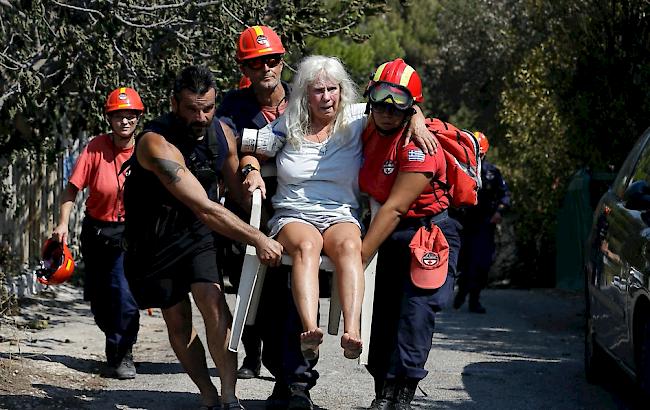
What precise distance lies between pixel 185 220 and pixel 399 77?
4.64ft

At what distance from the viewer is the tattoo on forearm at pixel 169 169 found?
6.82 metres

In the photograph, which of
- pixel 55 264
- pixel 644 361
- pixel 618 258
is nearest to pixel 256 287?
pixel 644 361

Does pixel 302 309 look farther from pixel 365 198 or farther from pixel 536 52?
pixel 536 52

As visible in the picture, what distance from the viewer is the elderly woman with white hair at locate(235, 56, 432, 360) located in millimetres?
6625

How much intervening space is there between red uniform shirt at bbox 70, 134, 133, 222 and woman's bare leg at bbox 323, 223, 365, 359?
271 centimetres

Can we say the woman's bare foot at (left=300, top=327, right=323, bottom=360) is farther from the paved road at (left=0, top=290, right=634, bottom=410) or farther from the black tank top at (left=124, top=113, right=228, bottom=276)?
the paved road at (left=0, top=290, right=634, bottom=410)

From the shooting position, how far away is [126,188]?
7.24 m

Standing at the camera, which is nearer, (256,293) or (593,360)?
(256,293)

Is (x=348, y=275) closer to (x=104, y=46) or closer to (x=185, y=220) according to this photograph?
(x=185, y=220)

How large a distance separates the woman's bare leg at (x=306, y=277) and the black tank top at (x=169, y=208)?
67cm

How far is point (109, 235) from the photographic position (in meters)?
8.97

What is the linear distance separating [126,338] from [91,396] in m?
0.93

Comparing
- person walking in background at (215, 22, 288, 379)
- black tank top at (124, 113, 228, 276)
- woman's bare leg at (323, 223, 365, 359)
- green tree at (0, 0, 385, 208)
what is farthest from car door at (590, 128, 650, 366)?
green tree at (0, 0, 385, 208)

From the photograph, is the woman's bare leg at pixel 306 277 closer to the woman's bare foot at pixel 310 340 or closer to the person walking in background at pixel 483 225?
the woman's bare foot at pixel 310 340
